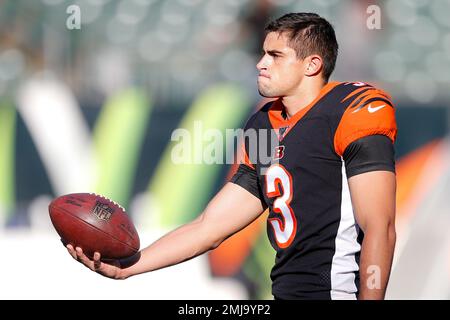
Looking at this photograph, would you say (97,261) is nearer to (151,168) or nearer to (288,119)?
(288,119)

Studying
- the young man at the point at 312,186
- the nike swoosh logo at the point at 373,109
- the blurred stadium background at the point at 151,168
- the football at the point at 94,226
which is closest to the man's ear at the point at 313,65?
the young man at the point at 312,186

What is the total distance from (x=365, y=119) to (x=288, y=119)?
482 millimetres

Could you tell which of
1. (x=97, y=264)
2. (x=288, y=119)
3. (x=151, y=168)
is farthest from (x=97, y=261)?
(x=151, y=168)

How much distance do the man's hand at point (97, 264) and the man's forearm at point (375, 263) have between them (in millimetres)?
1106

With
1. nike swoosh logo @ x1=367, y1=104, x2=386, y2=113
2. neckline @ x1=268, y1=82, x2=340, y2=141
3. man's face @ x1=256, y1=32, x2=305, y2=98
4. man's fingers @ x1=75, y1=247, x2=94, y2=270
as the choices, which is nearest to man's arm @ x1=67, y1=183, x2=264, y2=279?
man's fingers @ x1=75, y1=247, x2=94, y2=270

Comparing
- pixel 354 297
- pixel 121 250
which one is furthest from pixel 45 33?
pixel 354 297

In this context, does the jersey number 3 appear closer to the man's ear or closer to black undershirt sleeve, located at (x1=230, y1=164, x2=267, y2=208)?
black undershirt sleeve, located at (x1=230, y1=164, x2=267, y2=208)

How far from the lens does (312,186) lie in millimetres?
3197

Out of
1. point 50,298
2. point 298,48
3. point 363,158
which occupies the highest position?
point 298,48

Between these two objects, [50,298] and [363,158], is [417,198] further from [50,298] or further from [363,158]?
[363,158]

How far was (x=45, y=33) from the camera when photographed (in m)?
6.92
